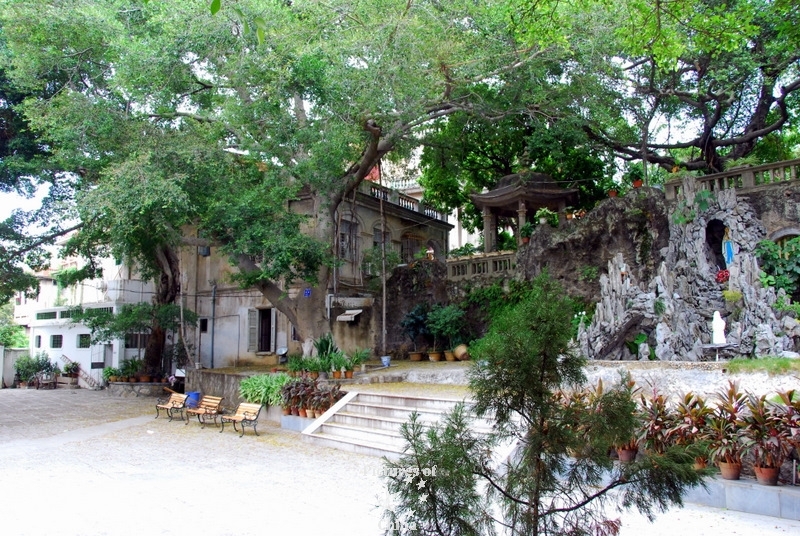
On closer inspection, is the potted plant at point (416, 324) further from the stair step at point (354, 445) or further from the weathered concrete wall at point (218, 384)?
the stair step at point (354, 445)

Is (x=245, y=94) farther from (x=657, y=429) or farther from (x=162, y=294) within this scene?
(x=657, y=429)

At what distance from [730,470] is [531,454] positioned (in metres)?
4.92

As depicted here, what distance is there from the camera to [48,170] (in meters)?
19.7

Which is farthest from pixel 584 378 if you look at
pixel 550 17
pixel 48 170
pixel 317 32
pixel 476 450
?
pixel 48 170

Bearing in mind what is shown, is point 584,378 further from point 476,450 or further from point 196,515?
point 196,515

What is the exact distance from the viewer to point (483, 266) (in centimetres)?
2147

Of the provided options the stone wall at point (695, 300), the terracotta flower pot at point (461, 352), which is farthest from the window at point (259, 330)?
the stone wall at point (695, 300)

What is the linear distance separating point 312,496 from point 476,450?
4739 millimetres

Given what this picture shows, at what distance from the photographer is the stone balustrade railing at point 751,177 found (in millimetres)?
15953

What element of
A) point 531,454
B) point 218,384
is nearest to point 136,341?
point 218,384

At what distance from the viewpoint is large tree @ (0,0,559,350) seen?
1509 centimetres

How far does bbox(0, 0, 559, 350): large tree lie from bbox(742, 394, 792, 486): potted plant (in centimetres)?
1040

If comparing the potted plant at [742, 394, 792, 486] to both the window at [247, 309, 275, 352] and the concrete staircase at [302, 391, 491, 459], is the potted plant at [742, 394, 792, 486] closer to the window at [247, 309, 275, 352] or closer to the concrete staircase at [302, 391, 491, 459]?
the concrete staircase at [302, 391, 491, 459]

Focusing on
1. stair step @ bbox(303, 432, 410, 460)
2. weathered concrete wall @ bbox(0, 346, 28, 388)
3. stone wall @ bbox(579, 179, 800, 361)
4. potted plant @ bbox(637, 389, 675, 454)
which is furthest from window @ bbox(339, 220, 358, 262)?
weathered concrete wall @ bbox(0, 346, 28, 388)
